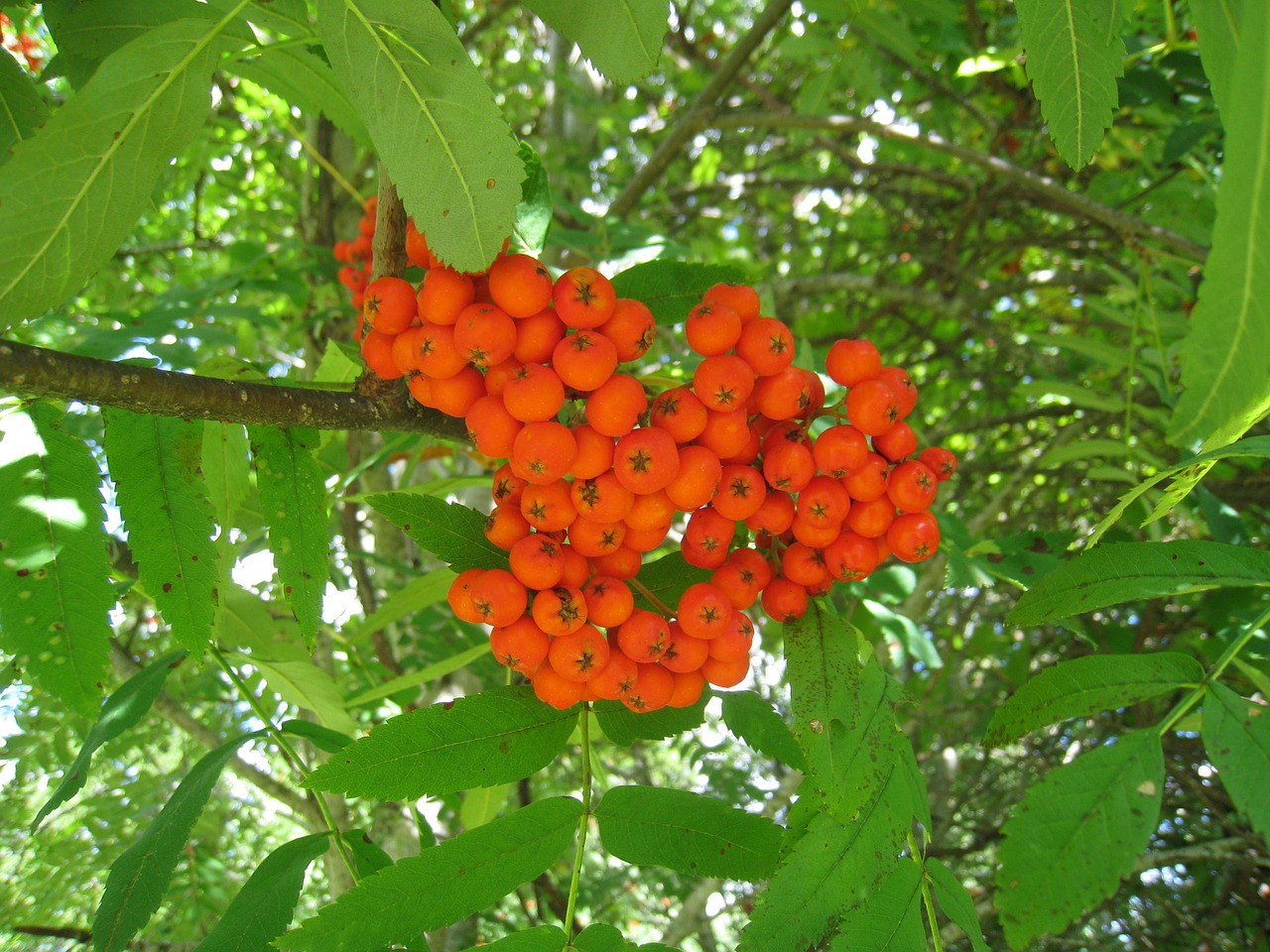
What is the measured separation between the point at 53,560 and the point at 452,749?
712mm

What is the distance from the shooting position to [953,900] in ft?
4.34

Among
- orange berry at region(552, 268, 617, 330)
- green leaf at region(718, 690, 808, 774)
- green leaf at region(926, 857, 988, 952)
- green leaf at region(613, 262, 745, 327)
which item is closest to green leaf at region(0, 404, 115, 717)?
orange berry at region(552, 268, 617, 330)

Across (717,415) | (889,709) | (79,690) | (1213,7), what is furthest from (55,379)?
(1213,7)

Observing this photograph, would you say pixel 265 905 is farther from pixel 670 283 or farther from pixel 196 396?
pixel 670 283

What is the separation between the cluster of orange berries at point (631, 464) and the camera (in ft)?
4.12

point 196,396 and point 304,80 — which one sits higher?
point 304,80

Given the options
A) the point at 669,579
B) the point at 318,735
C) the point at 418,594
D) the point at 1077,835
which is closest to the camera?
the point at 1077,835

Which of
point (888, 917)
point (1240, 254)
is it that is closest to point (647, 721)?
point (888, 917)

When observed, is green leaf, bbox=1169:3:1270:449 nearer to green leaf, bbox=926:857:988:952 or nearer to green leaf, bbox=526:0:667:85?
green leaf, bbox=526:0:667:85

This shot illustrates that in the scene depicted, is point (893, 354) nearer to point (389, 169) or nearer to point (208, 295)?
point (208, 295)

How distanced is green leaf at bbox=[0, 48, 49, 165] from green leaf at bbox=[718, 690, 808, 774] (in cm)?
157

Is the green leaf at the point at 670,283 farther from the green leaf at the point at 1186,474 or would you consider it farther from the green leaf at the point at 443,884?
the green leaf at the point at 443,884

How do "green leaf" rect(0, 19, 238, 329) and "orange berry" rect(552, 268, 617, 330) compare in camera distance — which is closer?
"green leaf" rect(0, 19, 238, 329)

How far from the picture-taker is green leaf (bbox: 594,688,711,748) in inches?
60.2
